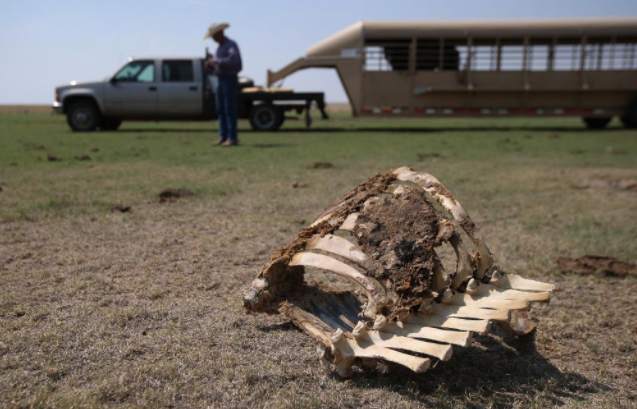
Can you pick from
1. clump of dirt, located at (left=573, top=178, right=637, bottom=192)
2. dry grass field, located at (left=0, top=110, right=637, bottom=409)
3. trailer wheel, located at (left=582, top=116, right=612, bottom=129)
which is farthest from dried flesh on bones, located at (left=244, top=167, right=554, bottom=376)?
trailer wheel, located at (left=582, top=116, right=612, bottom=129)

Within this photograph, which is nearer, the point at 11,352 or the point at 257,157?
the point at 11,352

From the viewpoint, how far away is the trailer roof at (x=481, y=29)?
16234 millimetres

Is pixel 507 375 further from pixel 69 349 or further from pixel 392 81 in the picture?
pixel 392 81

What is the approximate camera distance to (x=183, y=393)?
206 centimetres

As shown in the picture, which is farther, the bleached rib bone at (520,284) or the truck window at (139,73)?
the truck window at (139,73)

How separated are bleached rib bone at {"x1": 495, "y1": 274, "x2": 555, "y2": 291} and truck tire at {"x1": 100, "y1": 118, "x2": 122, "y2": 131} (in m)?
15.2

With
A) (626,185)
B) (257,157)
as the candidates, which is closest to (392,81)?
(257,157)

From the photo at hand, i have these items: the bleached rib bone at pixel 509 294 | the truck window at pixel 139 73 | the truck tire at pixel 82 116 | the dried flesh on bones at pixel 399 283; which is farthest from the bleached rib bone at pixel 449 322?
the truck tire at pixel 82 116

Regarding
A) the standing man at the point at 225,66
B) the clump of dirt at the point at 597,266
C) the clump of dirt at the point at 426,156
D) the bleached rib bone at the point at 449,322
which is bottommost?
the clump of dirt at the point at 597,266

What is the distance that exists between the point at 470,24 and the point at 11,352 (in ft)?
52.6

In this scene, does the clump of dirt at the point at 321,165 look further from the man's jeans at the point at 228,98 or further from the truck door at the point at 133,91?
the truck door at the point at 133,91

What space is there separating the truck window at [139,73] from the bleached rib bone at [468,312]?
571 inches

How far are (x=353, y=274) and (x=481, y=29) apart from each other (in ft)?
50.9

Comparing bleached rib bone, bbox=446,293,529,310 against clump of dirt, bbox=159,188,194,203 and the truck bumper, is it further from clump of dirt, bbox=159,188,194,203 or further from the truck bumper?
the truck bumper
